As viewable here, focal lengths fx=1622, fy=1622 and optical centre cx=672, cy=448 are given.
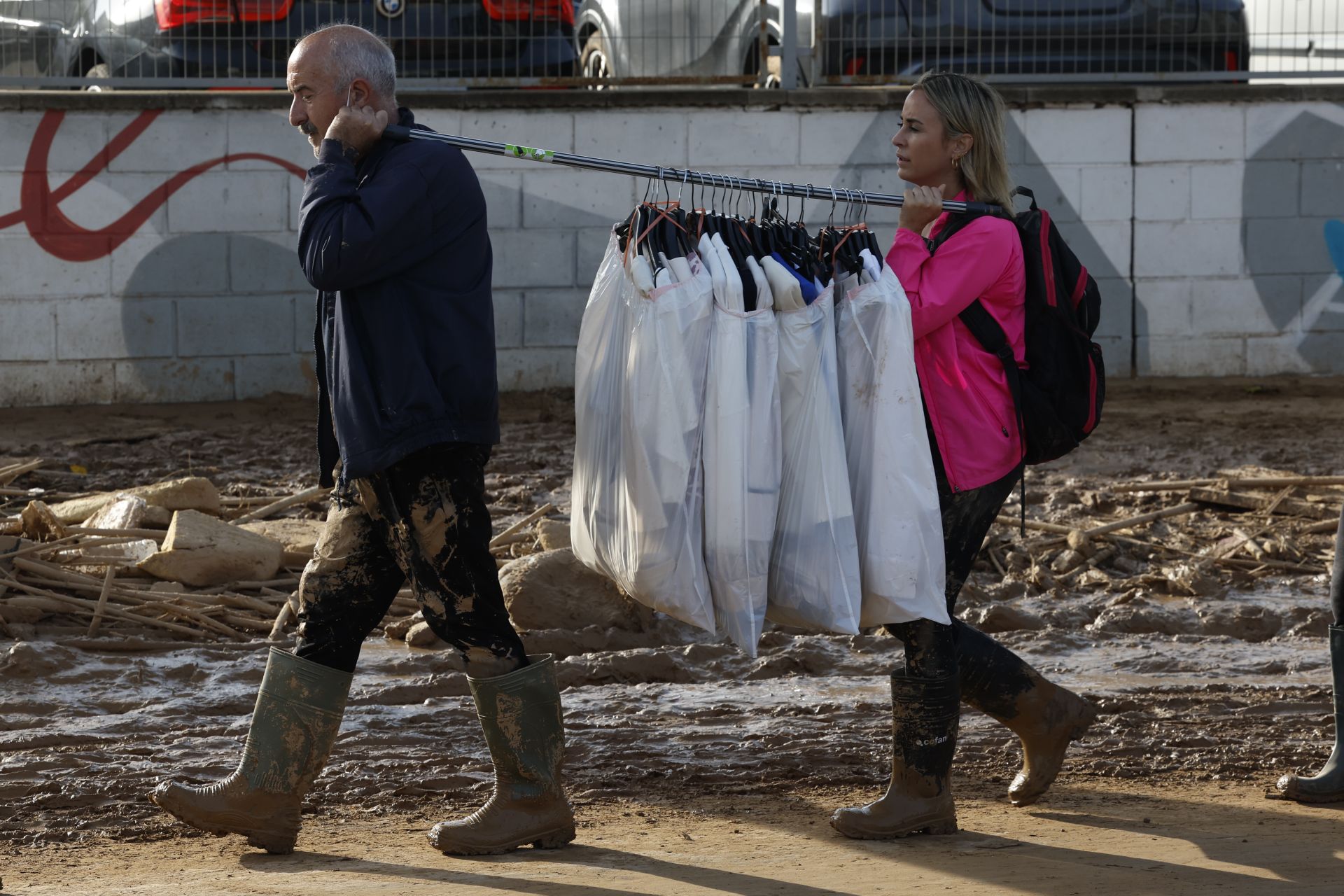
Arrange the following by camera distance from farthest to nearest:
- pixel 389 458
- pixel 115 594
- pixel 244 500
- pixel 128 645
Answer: pixel 244 500
pixel 115 594
pixel 128 645
pixel 389 458

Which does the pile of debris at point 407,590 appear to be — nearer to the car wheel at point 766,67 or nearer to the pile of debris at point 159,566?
the pile of debris at point 159,566

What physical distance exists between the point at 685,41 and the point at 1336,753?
24.3 feet

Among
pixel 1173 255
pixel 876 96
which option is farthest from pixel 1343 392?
pixel 876 96

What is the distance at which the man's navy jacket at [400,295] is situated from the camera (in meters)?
3.41

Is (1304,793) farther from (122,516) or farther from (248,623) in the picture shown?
(122,516)

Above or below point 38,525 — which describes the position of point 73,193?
above

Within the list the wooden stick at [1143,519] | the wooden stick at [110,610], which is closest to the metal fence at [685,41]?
the wooden stick at [1143,519]

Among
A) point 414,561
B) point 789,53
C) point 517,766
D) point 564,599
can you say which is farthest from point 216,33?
point 517,766

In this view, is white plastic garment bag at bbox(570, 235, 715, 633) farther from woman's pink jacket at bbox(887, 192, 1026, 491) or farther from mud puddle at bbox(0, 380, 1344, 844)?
mud puddle at bbox(0, 380, 1344, 844)

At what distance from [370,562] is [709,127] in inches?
286

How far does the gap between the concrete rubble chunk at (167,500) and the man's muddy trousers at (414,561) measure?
3649mm

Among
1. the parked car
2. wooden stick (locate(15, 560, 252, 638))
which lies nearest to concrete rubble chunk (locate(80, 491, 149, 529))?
wooden stick (locate(15, 560, 252, 638))

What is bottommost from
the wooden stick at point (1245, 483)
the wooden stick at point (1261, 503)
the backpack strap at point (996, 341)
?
the wooden stick at point (1261, 503)

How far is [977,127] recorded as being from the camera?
377 cm
